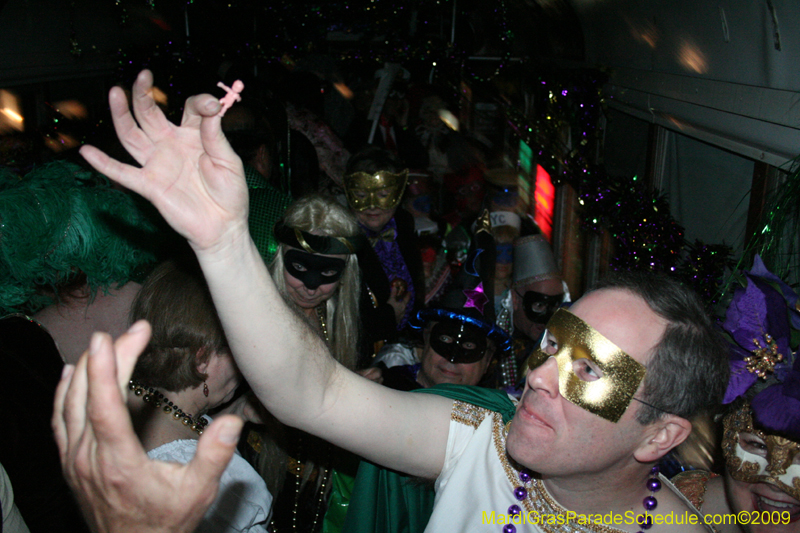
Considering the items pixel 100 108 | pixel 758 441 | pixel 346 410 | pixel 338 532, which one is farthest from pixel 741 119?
pixel 100 108

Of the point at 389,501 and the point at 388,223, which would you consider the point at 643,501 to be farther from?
the point at 388,223

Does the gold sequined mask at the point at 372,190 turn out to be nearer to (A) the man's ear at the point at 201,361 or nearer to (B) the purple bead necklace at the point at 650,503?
(A) the man's ear at the point at 201,361

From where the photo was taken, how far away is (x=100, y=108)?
15.4 feet

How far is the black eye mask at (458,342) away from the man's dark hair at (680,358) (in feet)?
3.68

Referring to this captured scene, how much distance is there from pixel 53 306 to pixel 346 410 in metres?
1.15

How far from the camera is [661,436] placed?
1.17 m

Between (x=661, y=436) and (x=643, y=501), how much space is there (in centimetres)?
21

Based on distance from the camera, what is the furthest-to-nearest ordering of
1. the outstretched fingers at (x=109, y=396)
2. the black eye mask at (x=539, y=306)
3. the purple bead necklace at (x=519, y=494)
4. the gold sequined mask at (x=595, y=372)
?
the black eye mask at (x=539, y=306) < the purple bead necklace at (x=519, y=494) < the gold sequined mask at (x=595, y=372) < the outstretched fingers at (x=109, y=396)

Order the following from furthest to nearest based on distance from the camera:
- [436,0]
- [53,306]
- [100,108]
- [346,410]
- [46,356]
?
[436,0], [100,108], [53,306], [46,356], [346,410]

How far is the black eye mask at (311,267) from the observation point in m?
2.21

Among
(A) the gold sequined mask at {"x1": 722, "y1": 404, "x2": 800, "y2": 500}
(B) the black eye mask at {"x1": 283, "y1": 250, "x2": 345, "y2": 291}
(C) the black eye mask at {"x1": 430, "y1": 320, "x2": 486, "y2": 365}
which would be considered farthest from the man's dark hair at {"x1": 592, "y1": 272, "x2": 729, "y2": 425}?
(B) the black eye mask at {"x1": 283, "y1": 250, "x2": 345, "y2": 291}

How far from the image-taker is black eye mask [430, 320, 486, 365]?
227 centimetres

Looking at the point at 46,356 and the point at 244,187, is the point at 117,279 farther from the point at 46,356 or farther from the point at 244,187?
the point at 244,187

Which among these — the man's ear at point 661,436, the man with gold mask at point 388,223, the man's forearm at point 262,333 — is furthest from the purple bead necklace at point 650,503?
the man with gold mask at point 388,223
